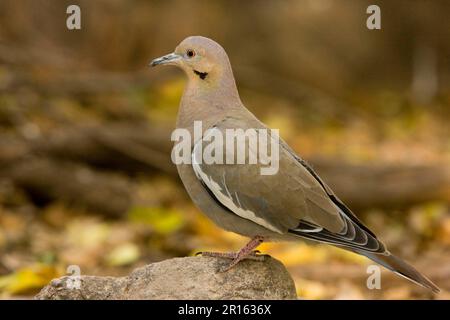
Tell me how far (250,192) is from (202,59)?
2.70ft

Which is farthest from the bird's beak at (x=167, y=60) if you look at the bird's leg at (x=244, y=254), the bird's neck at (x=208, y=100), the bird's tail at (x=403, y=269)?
the bird's tail at (x=403, y=269)

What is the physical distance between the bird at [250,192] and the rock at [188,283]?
0.24 ft

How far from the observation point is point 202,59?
458cm

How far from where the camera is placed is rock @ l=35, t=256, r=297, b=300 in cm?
411

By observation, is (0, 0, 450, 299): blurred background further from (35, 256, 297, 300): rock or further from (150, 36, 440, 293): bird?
(150, 36, 440, 293): bird

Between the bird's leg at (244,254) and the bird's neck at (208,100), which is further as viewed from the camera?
the bird's neck at (208,100)

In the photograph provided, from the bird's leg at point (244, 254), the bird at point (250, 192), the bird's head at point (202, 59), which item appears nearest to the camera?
the bird at point (250, 192)

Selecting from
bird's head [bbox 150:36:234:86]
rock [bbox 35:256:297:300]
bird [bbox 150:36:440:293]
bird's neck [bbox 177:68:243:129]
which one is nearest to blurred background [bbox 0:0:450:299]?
rock [bbox 35:256:297:300]

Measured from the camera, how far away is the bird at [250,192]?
427cm

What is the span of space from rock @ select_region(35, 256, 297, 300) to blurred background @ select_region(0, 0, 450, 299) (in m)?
1.49

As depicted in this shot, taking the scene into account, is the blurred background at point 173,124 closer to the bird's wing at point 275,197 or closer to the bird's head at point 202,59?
the bird's wing at point 275,197

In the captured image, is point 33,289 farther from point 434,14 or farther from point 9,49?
point 434,14

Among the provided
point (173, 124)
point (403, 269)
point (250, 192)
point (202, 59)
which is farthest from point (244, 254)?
point (173, 124)

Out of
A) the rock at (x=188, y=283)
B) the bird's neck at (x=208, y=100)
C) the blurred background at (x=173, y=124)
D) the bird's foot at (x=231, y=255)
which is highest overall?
the blurred background at (x=173, y=124)
